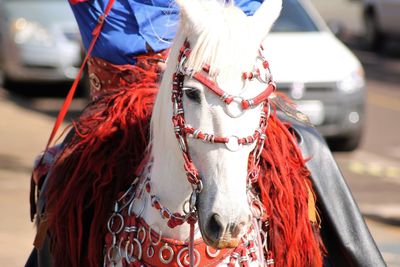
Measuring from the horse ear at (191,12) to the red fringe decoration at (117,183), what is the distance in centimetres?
76

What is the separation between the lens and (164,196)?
12.0 feet

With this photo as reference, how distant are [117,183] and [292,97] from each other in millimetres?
7690

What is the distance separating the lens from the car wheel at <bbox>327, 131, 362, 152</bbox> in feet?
40.0

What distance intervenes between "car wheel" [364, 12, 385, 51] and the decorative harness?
780 inches

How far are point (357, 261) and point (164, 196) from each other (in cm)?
105

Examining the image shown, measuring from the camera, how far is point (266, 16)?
3.48 meters

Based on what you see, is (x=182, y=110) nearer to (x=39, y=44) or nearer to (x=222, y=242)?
(x=222, y=242)

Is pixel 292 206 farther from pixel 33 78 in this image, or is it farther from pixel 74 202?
pixel 33 78

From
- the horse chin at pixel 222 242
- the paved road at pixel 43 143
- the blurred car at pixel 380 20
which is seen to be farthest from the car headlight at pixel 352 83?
the blurred car at pixel 380 20

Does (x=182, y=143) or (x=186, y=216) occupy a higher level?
(x=182, y=143)

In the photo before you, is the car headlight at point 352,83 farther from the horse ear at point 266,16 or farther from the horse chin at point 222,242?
the horse chin at point 222,242

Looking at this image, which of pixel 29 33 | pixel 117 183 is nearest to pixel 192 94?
pixel 117 183

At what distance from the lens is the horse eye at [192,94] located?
3342 millimetres

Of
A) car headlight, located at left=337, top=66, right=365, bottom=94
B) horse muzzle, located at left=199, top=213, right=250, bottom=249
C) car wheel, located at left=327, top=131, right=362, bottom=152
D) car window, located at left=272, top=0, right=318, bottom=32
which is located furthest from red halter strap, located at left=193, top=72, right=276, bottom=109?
car window, located at left=272, top=0, right=318, bottom=32
